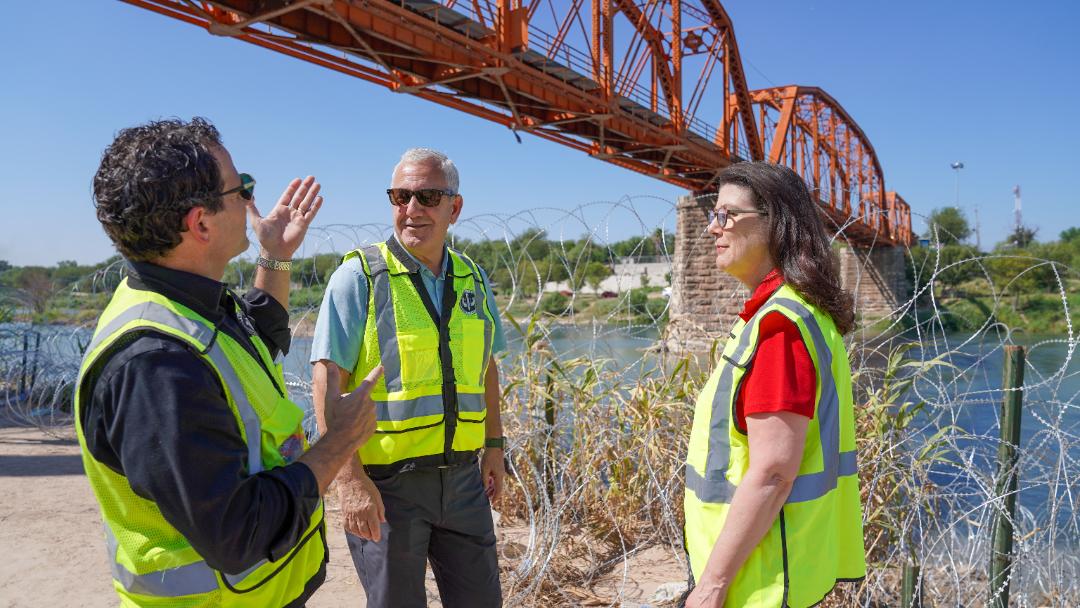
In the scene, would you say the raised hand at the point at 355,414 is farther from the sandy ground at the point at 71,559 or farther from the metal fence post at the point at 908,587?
the metal fence post at the point at 908,587

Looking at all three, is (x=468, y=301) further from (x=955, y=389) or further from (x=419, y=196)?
(x=955, y=389)

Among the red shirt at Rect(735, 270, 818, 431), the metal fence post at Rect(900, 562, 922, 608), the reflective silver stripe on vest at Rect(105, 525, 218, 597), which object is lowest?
the metal fence post at Rect(900, 562, 922, 608)

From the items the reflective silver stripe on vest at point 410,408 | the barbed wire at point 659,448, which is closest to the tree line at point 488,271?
the barbed wire at point 659,448

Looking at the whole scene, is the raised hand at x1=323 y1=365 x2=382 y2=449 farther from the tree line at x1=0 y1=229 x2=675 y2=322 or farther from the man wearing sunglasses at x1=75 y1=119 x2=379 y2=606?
the tree line at x1=0 y1=229 x2=675 y2=322

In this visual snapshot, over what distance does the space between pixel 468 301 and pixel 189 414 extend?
1334 mm

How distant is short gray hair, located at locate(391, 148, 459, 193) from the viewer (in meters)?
2.46

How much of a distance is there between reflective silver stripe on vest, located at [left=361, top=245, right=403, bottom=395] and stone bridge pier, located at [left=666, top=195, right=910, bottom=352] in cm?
105

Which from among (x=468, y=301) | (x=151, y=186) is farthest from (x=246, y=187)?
(x=468, y=301)

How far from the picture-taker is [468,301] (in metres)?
2.50

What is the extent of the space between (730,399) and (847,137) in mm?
46063

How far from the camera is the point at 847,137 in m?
42.6

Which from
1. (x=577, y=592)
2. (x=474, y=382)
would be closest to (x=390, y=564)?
(x=474, y=382)

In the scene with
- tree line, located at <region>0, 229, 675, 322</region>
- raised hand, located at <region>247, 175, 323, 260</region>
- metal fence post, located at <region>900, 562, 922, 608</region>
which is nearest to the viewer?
raised hand, located at <region>247, 175, 323, 260</region>

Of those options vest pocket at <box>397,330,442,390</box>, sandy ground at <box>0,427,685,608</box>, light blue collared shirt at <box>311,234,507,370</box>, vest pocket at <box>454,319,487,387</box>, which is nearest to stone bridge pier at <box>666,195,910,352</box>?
vest pocket at <box>454,319,487,387</box>
